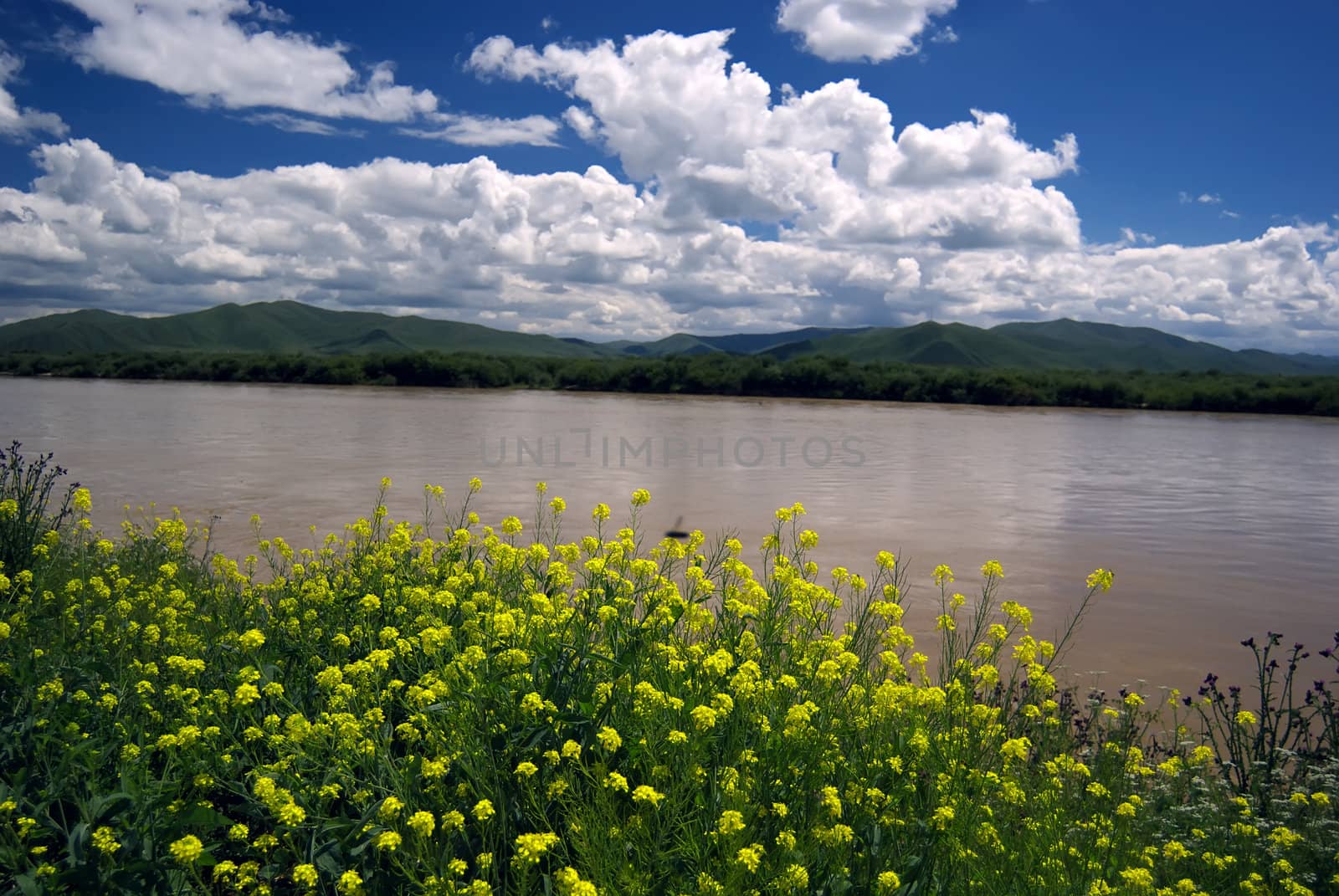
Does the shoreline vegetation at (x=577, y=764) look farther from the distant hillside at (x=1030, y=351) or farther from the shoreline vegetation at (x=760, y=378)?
the distant hillside at (x=1030, y=351)

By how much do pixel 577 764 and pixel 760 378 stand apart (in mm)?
47712

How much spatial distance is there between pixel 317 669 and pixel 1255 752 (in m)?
4.70

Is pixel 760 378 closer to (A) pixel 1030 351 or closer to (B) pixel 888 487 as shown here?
(B) pixel 888 487

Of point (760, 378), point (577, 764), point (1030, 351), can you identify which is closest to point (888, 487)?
point (577, 764)

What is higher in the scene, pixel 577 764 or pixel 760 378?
pixel 760 378

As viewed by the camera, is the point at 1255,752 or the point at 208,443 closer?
the point at 1255,752

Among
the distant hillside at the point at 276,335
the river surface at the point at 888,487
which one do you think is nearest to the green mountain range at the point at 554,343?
the distant hillside at the point at 276,335

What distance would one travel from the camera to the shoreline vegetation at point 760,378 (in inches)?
1716

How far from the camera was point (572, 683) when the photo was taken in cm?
328

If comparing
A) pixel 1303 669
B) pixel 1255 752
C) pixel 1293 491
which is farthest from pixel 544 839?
pixel 1293 491

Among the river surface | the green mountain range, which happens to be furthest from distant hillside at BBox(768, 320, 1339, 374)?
the river surface

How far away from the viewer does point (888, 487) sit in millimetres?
15711

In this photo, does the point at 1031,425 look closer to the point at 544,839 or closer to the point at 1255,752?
the point at 1255,752

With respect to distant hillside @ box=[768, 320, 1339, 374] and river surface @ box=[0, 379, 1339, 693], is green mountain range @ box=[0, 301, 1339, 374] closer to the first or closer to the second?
distant hillside @ box=[768, 320, 1339, 374]
